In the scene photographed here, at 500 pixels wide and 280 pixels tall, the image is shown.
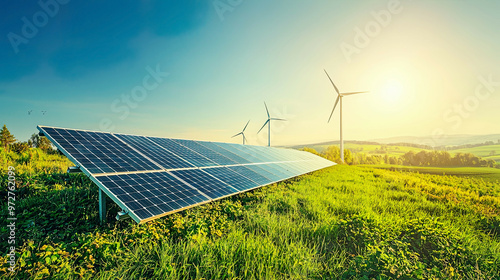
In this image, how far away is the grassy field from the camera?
14.8 ft

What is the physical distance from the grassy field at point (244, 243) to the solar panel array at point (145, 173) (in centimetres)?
68

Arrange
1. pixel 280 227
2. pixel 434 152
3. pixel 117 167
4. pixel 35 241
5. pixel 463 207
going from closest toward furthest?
pixel 35 241
pixel 280 227
pixel 117 167
pixel 463 207
pixel 434 152

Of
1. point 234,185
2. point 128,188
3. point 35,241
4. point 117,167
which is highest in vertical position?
point 117,167

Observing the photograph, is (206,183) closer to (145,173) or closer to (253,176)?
(145,173)

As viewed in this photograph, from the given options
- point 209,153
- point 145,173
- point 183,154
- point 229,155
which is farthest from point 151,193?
A: point 229,155

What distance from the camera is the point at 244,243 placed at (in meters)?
5.39

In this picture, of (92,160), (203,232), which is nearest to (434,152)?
(203,232)

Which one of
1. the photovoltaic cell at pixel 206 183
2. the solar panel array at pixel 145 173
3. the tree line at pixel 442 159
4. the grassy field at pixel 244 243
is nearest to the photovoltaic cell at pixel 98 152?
the solar panel array at pixel 145 173

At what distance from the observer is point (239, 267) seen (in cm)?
479

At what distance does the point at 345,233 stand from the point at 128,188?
6.83 m

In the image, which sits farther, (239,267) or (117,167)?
(117,167)

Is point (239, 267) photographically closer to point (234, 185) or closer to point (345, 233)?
point (345, 233)

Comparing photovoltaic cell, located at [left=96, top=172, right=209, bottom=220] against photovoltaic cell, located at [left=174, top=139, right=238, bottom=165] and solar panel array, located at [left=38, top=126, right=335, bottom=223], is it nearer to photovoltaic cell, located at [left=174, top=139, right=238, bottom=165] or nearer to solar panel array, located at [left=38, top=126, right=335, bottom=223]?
solar panel array, located at [left=38, top=126, right=335, bottom=223]

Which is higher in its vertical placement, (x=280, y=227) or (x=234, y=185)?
(x=234, y=185)
